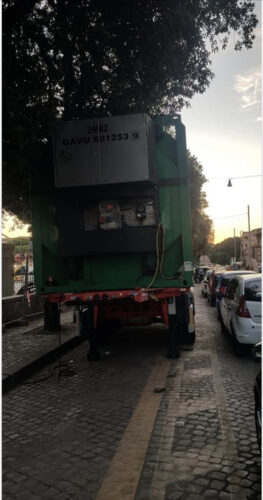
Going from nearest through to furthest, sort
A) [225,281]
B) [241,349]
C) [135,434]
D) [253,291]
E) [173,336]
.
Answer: [135,434], [253,291], [241,349], [173,336], [225,281]

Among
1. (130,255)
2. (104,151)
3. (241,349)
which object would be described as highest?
(104,151)

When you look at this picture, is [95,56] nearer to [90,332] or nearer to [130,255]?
[130,255]

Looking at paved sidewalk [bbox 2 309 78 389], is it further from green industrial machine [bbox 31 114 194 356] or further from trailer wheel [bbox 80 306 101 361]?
green industrial machine [bbox 31 114 194 356]

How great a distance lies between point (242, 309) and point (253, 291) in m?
0.40

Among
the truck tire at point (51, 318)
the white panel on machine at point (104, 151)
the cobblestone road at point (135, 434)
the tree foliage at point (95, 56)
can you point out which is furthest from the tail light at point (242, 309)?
the truck tire at point (51, 318)

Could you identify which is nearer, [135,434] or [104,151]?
[135,434]

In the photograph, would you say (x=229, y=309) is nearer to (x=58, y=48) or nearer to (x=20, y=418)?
(x=20, y=418)

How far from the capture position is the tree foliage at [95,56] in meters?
6.57

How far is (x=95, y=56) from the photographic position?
8156mm

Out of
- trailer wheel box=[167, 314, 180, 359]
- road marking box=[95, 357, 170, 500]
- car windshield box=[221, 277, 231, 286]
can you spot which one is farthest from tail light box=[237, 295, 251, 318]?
car windshield box=[221, 277, 231, 286]

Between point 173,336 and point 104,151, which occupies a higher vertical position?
point 104,151

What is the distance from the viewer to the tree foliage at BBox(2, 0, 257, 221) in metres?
6.57

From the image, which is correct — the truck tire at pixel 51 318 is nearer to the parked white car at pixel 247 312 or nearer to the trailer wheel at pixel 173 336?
the trailer wheel at pixel 173 336

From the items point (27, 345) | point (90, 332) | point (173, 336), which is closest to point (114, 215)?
point (90, 332)
